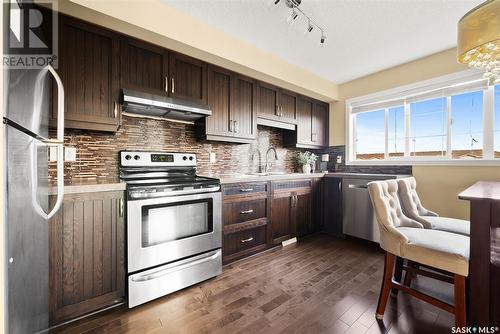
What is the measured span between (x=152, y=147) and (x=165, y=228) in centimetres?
94

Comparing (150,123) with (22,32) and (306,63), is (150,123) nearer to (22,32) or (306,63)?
(22,32)

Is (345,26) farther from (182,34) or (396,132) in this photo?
(396,132)

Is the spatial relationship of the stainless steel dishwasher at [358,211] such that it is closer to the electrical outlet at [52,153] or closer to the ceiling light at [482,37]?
the ceiling light at [482,37]

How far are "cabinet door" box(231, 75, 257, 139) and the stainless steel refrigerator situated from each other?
5.89ft

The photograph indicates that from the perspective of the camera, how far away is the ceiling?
6.10ft

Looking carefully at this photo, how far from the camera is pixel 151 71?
2027 millimetres

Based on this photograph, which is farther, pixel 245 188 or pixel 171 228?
pixel 245 188

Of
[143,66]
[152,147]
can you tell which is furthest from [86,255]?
[143,66]

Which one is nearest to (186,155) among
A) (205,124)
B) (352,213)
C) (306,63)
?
(205,124)

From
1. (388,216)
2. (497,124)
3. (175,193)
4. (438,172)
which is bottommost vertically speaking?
(388,216)

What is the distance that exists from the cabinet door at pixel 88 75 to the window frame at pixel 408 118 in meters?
3.33

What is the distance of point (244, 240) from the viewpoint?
249 cm

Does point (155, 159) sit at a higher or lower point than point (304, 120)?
lower

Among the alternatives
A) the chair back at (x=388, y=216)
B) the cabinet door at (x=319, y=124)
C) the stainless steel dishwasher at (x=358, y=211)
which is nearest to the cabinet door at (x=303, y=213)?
the stainless steel dishwasher at (x=358, y=211)
